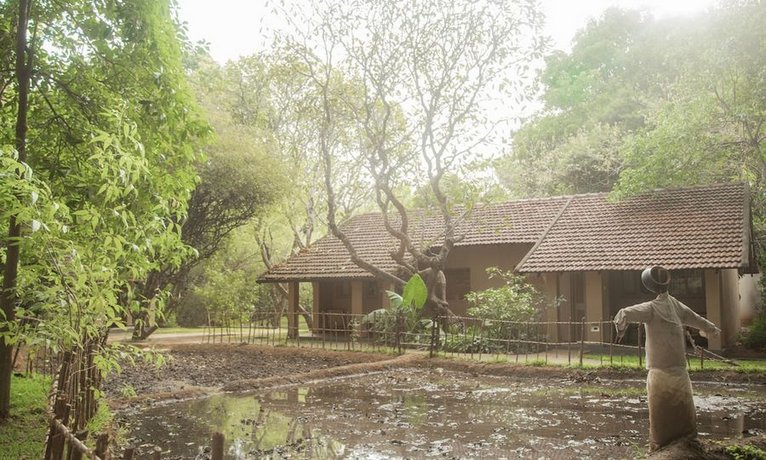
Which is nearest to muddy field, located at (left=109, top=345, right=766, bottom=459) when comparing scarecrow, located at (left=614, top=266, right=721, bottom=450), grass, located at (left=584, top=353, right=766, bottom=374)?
grass, located at (left=584, top=353, right=766, bottom=374)

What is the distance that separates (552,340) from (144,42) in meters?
14.3

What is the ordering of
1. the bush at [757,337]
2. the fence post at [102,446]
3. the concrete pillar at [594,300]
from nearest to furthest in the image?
the fence post at [102,446] → the bush at [757,337] → the concrete pillar at [594,300]

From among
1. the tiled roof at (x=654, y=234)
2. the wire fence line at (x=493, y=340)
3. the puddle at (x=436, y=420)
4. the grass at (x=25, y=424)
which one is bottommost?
the puddle at (x=436, y=420)

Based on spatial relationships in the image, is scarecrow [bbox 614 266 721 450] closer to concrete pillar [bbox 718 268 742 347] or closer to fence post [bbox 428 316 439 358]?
fence post [bbox 428 316 439 358]

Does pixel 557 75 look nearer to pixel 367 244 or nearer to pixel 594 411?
pixel 367 244

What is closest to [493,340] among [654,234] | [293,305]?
[654,234]

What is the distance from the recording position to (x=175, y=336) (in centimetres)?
2505

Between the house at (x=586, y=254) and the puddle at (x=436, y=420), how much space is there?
14.9 feet

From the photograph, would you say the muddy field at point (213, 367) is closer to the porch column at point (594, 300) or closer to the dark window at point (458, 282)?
the dark window at point (458, 282)

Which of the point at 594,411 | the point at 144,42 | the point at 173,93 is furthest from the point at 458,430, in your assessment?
the point at 144,42

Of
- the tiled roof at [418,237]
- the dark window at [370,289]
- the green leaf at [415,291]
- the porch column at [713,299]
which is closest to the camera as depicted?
the porch column at [713,299]

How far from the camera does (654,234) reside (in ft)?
60.0

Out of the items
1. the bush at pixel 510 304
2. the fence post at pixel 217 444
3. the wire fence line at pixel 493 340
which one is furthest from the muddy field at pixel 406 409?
the fence post at pixel 217 444

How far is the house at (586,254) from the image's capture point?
56.1 ft
